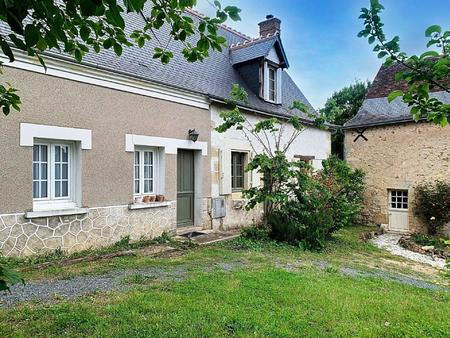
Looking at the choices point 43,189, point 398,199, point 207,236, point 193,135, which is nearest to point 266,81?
point 193,135

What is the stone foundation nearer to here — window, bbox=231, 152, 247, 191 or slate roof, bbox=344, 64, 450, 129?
window, bbox=231, 152, 247, 191

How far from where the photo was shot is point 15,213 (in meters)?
6.04

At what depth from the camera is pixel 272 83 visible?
1294cm

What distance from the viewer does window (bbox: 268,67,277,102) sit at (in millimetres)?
12828

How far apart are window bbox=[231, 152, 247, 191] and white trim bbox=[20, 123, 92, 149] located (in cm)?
518

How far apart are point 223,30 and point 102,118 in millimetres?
8922

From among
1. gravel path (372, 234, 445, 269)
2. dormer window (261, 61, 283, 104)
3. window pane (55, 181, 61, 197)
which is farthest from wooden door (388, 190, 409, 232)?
window pane (55, 181, 61, 197)

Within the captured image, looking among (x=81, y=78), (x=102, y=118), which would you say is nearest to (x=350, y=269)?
(x=102, y=118)

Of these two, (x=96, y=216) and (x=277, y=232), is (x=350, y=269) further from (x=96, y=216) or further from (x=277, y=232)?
(x=96, y=216)

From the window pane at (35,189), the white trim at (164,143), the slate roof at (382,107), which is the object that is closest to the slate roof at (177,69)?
the white trim at (164,143)

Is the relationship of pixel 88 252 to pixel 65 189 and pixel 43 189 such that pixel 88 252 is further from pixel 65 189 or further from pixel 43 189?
pixel 43 189

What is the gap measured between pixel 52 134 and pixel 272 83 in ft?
27.6

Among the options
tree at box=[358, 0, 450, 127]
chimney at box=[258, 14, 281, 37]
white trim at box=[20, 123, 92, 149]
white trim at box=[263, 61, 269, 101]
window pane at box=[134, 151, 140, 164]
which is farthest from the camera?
chimney at box=[258, 14, 281, 37]

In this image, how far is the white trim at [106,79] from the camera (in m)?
6.25
